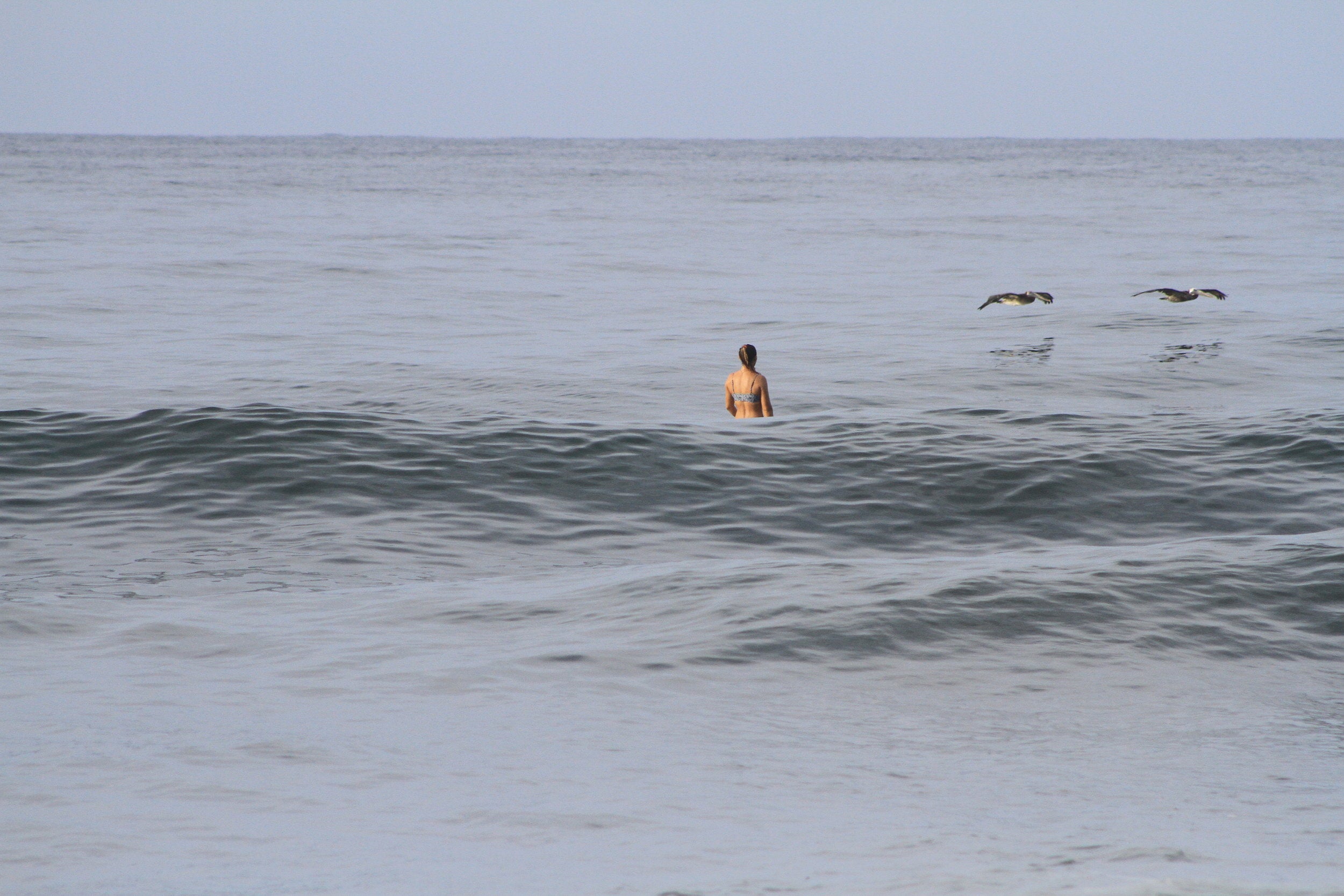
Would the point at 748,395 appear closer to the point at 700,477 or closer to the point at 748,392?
the point at 748,392

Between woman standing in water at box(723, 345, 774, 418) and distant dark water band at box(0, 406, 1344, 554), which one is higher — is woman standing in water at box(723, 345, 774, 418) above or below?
above

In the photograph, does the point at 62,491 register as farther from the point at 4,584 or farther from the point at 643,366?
the point at 643,366

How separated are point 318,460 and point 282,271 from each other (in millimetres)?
21032

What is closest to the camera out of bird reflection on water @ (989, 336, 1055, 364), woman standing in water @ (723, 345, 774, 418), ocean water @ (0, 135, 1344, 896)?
ocean water @ (0, 135, 1344, 896)

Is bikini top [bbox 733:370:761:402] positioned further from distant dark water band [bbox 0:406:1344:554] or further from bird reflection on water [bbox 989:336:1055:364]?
bird reflection on water [bbox 989:336:1055:364]

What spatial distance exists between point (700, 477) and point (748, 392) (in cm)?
243

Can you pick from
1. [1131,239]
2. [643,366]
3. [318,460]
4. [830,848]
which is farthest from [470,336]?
[1131,239]

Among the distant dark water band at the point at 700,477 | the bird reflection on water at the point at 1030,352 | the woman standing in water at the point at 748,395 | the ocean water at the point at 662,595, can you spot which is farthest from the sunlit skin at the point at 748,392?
the bird reflection on water at the point at 1030,352

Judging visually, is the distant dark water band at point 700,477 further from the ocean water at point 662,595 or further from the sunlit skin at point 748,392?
the sunlit skin at point 748,392

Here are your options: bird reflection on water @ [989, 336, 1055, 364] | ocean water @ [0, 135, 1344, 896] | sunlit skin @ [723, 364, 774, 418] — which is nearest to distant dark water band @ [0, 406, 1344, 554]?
ocean water @ [0, 135, 1344, 896]

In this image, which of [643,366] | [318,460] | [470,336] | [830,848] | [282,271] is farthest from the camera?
[282,271]

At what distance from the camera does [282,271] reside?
3288 centimetres

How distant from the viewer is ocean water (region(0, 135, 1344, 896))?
4.80 metres

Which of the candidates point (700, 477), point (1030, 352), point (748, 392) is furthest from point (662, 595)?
point (1030, 352)
